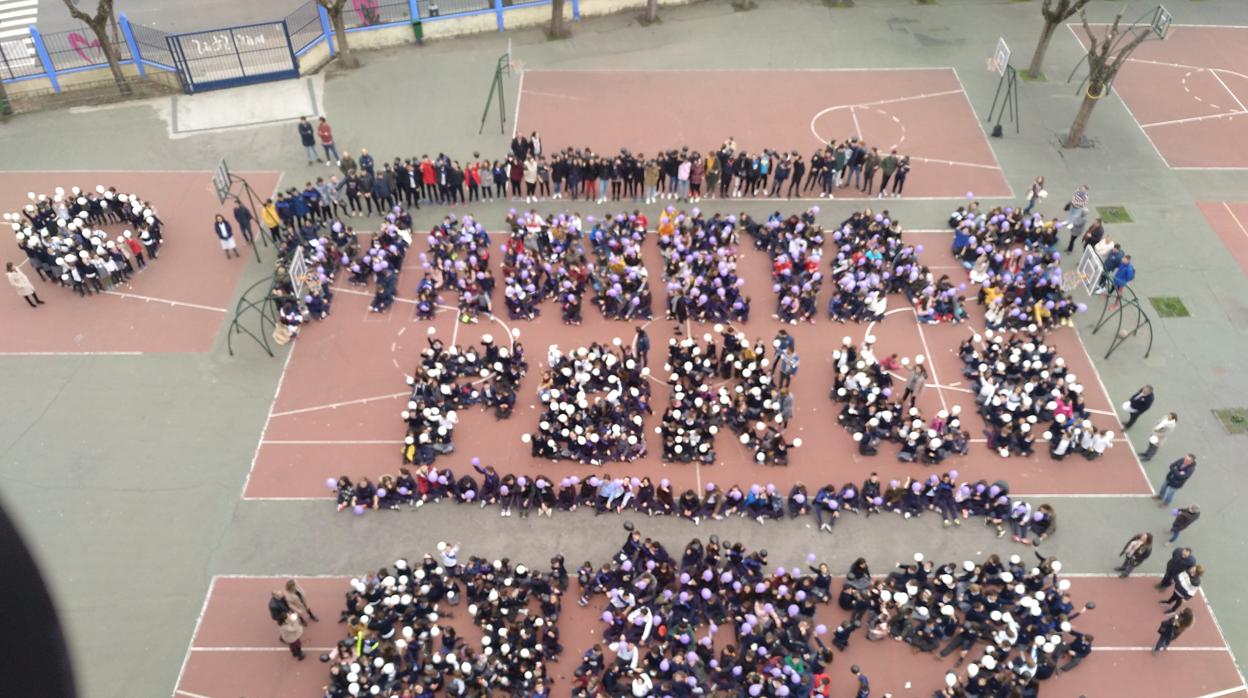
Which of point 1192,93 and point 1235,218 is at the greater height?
point 1192,93

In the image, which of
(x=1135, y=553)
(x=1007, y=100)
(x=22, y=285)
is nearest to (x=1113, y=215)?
(x=1007, y=100)

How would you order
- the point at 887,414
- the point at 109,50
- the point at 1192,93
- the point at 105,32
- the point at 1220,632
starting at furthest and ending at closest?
1. the point at 1192,93
2. the point at 109,50
3. the point at 105,32
4. the point at 887,414
5. the point at 1220,632

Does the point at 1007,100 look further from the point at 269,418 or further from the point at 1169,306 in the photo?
the point at 269,418

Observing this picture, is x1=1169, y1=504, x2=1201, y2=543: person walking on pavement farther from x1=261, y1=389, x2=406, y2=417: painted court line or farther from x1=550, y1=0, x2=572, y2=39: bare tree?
x1=550, y1=0, x2=572, y2=39: bare tree

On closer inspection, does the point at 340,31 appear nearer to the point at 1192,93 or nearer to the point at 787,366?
the point at 787,366

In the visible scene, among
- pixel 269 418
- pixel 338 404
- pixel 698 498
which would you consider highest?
pixel 338 404

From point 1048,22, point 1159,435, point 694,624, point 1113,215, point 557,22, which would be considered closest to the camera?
point 694,624

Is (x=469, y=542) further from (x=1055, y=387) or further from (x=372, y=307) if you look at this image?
(x=1055, y=387)

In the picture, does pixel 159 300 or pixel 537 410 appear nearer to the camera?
pixel 537 410
